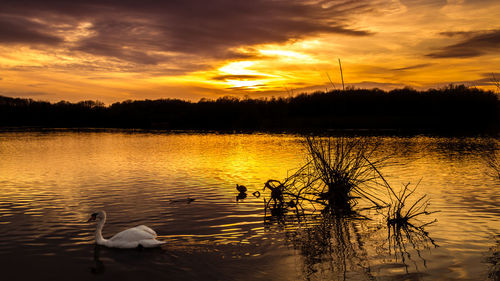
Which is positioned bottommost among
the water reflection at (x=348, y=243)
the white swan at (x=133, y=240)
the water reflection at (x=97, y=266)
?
the water reflection at (x=348, y=243)

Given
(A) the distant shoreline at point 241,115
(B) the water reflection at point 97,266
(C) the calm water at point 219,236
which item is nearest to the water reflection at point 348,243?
(C) the calm water at point 219,236

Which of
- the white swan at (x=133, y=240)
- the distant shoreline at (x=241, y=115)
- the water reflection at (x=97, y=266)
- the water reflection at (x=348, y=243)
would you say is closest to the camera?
the water reflection at (x=348, y=243)

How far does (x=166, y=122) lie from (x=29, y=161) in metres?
95.7

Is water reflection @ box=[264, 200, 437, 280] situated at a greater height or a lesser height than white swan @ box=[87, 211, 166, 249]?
lesser

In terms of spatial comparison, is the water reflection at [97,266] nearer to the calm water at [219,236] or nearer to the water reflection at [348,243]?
the calm water at [219,236]

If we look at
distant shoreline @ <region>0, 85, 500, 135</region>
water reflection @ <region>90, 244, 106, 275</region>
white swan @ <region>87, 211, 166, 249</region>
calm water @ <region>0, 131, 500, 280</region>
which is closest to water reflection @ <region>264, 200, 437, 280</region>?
calm water @ <region>0, 131, 500, 280</region>

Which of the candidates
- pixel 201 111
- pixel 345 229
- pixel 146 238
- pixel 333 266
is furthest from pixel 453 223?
pixel 201 111

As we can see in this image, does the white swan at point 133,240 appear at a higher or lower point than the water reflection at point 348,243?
higher

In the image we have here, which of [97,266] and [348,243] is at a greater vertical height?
[97,266]

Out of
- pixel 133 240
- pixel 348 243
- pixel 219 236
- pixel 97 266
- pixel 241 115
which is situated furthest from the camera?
pixel 241 115

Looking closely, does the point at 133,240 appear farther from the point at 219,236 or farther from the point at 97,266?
the point at 219,236

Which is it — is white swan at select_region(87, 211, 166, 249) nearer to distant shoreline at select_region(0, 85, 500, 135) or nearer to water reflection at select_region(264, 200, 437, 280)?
water reflection at select_region(264, 200, 437, 280)

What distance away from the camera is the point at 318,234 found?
10.2 meters

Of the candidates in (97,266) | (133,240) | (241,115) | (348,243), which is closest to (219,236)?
(133,240)
